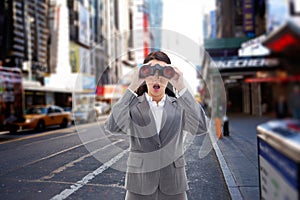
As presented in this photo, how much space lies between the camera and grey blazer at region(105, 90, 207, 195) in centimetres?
227

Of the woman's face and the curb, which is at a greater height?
the woman's face

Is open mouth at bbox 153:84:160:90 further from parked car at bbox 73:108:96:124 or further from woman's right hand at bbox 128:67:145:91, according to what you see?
parked car at bbox 73:108:96:124

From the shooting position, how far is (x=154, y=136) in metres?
2.26

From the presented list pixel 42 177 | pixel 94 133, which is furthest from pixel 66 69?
pixel 94 133

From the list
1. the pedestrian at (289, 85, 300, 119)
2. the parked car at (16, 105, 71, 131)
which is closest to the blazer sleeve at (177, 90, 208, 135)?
the pedestrian at (289, 85, 300, 119)

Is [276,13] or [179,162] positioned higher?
[276,13]

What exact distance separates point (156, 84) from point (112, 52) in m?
0.92

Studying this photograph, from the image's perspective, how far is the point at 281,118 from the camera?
61.0 inches

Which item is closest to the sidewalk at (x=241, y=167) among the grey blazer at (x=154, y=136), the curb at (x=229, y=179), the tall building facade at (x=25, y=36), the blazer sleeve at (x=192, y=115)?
the curb at (x=229, y=179)

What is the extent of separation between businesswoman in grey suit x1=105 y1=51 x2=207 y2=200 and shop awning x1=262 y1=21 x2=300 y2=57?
801mm

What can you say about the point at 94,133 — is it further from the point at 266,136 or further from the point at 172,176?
the point at 266,136

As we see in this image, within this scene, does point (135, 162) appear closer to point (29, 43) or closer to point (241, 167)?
point (241, 167)

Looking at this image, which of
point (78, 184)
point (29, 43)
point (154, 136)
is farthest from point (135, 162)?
point (29, 43)

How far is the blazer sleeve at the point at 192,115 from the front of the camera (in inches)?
90.5
